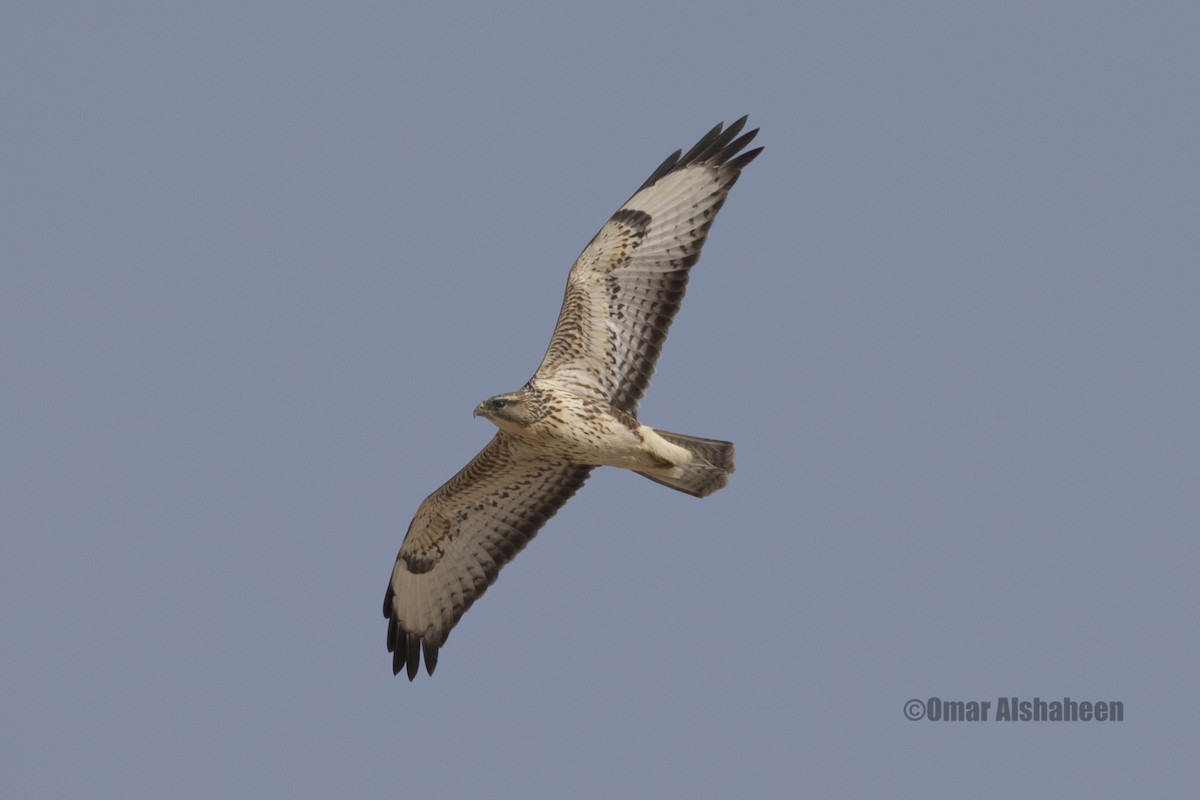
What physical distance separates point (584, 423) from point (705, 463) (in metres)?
0.99

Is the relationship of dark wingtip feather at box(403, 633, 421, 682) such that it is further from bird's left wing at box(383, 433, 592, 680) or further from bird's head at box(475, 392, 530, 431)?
bird's head at box(475, 392, 530, 431)

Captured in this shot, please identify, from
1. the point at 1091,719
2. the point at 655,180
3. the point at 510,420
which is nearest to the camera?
the point at 510,420

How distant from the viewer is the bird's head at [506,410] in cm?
1451

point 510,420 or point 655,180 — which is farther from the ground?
point 655,180

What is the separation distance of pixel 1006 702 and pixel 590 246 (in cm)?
636

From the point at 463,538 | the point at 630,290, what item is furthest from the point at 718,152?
the point at 463,538

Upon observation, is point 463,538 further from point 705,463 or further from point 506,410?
point 705,463

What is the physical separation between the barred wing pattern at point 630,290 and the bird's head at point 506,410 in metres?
0.64

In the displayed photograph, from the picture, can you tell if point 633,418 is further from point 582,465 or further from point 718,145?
point 718,145

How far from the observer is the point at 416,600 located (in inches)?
643

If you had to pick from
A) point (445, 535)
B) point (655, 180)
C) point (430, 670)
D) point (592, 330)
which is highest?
point (655, 180)

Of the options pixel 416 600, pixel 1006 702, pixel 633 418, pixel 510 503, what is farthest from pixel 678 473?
pixel 1006 702

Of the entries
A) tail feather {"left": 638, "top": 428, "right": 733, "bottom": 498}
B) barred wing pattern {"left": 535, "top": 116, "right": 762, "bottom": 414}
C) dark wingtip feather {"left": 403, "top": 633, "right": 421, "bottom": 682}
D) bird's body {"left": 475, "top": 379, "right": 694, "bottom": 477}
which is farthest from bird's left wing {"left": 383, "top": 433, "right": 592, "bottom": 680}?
tail feather {"left": 638, "top": 428, "right": 733, "bottom": 498}

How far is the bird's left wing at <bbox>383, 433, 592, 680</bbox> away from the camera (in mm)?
15766
